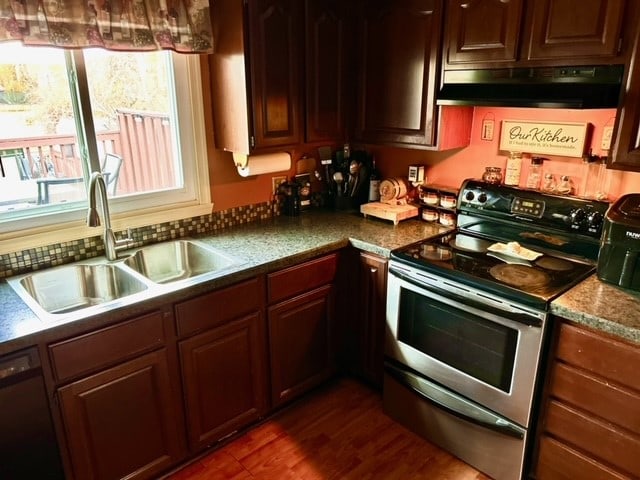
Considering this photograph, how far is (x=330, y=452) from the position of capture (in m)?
2.18

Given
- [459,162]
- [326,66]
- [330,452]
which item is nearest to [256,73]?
[326,66]

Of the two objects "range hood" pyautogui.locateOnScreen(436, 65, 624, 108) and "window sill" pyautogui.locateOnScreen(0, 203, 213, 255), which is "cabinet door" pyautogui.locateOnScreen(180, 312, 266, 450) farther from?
"range hood" pyautogui.locateOnScreen(436, 65, 624, 108)

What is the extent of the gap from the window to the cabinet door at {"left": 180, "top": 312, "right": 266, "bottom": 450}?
74cm

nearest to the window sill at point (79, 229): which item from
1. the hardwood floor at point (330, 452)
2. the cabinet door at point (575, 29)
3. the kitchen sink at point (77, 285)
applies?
the kitchen sink at point (77, 285)

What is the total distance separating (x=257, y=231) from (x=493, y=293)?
1239mm

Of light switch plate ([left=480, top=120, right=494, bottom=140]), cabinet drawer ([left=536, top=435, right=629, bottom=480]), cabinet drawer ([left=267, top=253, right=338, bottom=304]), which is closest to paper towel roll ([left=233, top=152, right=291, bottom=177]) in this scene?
cabinet drawer ([left=267, top=253, right=338, bottom=304])

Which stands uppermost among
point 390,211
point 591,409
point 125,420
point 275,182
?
point 275,182

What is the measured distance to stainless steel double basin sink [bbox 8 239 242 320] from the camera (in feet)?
6.09

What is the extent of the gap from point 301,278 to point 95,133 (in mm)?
1125

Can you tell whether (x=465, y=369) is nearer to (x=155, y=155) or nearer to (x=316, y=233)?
(x=316, y=233)

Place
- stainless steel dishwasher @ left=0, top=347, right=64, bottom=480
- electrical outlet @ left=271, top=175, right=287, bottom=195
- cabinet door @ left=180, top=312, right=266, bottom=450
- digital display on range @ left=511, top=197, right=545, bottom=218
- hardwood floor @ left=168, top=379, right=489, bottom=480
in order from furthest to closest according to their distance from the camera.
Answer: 1. electrical outlet @ left=271, top=175, right=287, bottom=195
2. digital display on range @ left=511, top=197, right=545, bottom=218
3. hardwood floor @ left=168, top=379, right=489, bottom=480
4. cabinet door @ left=180, top=312, right=266, bottom=450
5. stainless steel dishwasher @ left=0, top=347, right=64, bottom=480

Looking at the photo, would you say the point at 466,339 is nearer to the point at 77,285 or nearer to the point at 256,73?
the point at 256,73

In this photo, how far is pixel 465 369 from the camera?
77.9 inches

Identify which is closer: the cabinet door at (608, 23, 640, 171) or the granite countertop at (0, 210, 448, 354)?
the granite countertop at (0, 210, 448, 354)
